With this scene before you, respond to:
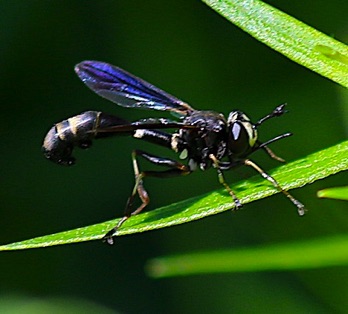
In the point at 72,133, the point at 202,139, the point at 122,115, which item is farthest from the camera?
the point at 122,115

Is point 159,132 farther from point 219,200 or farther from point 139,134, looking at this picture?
point 219,200

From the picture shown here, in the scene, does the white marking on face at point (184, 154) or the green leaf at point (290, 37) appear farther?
the white marking on face at point (184, 154)

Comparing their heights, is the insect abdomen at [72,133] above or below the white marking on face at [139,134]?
above

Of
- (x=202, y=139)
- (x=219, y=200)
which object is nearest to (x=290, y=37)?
(x=219, y=200)

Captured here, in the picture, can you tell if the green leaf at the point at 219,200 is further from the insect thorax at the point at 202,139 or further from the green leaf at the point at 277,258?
the insect thorax at the point at 202,139

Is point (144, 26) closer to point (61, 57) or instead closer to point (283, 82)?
point (61, 57)

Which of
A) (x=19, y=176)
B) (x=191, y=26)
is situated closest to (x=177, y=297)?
(x=19, y=176)

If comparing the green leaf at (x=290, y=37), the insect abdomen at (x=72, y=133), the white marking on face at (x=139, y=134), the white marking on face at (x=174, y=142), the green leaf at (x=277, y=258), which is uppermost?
the green leaf at (x=290, y=37)

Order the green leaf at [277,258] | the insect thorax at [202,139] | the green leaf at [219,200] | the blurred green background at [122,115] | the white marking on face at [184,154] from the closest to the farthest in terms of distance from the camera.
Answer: the green leaf at [219,200]
the green leaf at [277,258]
the insect thorax at [202,139]
the white marking on face at [184,154]
the blurred green background at [122,115]

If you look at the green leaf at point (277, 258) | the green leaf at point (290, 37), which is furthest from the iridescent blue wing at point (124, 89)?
the green leaf at point (290, 37)
